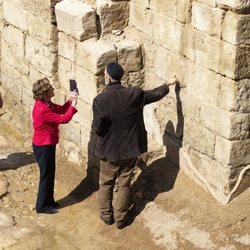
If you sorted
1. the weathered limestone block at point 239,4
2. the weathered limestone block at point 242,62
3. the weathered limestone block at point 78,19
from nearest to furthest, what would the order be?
the weathered limestone block at point 239,4 < the weathered limestone block at point 242,62 < the weathered limestone block at point 78,19

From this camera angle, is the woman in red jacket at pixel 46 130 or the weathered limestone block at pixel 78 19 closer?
the woman in red jacket at pixel 46 130

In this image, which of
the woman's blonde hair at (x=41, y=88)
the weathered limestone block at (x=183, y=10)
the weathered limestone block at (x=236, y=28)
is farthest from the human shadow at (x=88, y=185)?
the weathered limestone block at (x=236, y=28)

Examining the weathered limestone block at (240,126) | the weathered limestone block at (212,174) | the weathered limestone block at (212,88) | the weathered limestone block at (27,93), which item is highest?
the weathered limestone block at (212,88)

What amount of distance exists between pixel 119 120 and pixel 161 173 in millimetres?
1205

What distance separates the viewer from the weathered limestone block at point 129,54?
8.22 metres

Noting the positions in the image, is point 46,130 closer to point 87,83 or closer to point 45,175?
A: point 45,175

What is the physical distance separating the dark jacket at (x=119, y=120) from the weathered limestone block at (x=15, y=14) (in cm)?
321

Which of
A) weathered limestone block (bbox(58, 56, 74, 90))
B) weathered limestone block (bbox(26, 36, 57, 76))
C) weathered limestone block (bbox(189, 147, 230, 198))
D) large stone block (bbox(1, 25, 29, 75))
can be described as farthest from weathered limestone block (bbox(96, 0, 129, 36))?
large stone block (bbox(1, 25, 29, 75))

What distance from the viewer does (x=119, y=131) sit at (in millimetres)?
7227

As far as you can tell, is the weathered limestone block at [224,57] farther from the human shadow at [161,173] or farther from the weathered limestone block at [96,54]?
the weathered limestone block at [96,54]

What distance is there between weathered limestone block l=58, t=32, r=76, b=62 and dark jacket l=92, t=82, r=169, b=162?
1642mm

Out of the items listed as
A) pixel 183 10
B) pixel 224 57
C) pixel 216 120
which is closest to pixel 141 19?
Answer: pixel 183 10

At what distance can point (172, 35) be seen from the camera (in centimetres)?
768

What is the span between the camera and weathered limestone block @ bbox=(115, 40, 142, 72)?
8.22m
